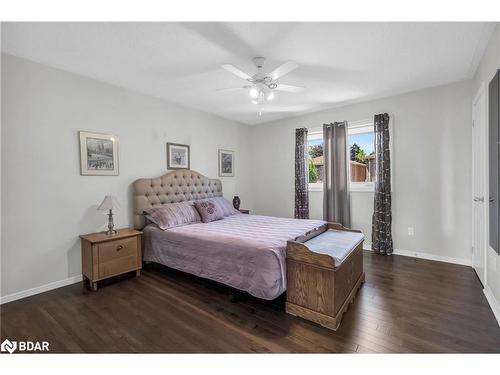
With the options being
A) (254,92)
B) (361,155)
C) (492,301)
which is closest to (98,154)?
(254,92)

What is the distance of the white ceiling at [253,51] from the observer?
200 cm

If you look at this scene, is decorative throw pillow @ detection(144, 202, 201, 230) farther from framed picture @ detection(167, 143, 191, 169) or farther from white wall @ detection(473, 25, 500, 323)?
white wall @ detection(473, 25, 500, 323)

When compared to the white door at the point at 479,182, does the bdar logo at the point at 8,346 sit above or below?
below

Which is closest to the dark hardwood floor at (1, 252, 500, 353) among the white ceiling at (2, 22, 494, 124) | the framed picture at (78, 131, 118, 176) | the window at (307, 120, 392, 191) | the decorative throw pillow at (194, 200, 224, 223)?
the decorative throw pillow at (194, 200, 224, 223)

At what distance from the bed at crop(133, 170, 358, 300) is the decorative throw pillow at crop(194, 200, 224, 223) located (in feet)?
0.39

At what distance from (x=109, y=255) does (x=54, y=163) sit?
1213mm

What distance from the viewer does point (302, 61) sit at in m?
2.57

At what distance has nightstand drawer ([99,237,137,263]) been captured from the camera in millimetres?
2701

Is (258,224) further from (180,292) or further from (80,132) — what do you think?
(80,132)

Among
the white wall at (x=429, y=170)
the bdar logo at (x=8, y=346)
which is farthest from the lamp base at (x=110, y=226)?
the white wall at (x=429, y=170)

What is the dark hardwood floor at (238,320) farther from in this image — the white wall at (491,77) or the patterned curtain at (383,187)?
the patterned curtain at (383,187)

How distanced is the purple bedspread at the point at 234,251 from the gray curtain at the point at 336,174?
4.01ft

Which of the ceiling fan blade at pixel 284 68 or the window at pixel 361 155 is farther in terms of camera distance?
the window at pixel 361 155
